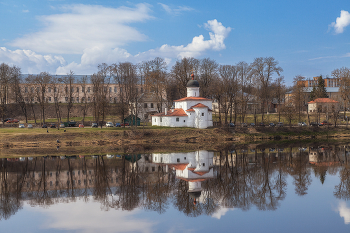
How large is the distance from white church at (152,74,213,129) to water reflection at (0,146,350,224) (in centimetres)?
1812

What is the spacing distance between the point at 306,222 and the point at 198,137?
3675cm

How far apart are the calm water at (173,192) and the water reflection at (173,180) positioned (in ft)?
0.22

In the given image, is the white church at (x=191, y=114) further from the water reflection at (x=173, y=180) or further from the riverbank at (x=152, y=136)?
the water reflection at (x=173, y=180)

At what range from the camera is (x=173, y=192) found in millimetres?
22031

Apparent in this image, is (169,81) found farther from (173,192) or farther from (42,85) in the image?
(173,192)

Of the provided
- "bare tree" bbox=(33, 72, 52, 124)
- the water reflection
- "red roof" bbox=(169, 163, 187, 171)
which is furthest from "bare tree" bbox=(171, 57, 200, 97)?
"red roof" bbox=(169, 163, 187, 171)

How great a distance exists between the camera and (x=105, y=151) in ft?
138

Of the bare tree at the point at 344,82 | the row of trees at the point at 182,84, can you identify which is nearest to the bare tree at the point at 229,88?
the row of trees at the point at 182,84

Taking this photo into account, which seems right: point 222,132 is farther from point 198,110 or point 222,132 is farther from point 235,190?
point 235,190

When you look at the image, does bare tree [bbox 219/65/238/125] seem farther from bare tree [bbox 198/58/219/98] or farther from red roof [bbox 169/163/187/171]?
red roof [bbox 169/163/187/171]

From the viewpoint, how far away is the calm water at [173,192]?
16.0 metres

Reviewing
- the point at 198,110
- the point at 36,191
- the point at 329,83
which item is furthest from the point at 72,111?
the point at 329,83

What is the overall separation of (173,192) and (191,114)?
116 feet

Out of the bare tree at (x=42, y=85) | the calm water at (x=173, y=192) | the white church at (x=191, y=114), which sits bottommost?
the calm water at (x=173, y=192)
